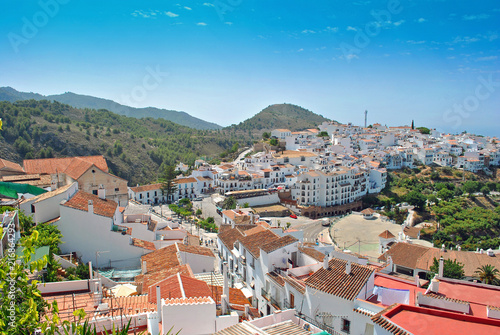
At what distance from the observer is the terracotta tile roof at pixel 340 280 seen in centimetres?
958

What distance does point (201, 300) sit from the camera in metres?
7.88

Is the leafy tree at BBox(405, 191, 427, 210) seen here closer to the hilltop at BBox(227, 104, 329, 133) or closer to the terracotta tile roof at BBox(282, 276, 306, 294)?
the terracotta tile roof at BBox(282, 276, 306, 294)

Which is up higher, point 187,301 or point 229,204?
point 187,301

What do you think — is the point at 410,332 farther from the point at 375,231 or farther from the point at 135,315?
the point at 375,231

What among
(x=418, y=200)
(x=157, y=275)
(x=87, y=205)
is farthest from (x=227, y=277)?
(x=418, y=200)

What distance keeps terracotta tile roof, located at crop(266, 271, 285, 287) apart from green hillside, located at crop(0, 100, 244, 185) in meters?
50.9

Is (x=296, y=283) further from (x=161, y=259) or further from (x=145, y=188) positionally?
(x=145, y=188)

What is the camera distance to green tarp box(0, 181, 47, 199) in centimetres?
1711

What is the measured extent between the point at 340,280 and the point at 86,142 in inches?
2546

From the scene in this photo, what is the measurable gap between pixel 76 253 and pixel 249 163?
153 feet

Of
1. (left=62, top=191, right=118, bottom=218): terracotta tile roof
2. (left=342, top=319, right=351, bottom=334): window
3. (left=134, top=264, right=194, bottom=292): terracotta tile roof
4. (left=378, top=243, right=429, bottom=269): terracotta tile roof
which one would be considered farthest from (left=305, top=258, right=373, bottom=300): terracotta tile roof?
(left=378, top=243, right=429, bottom=269): terracotta tile roof

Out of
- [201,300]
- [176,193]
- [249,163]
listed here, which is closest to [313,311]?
[201,300]

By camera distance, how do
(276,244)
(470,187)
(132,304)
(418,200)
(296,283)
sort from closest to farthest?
(132,304) → (296,283) → (276,244) → (418,200) → (470,187)

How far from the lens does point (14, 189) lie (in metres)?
17.5
